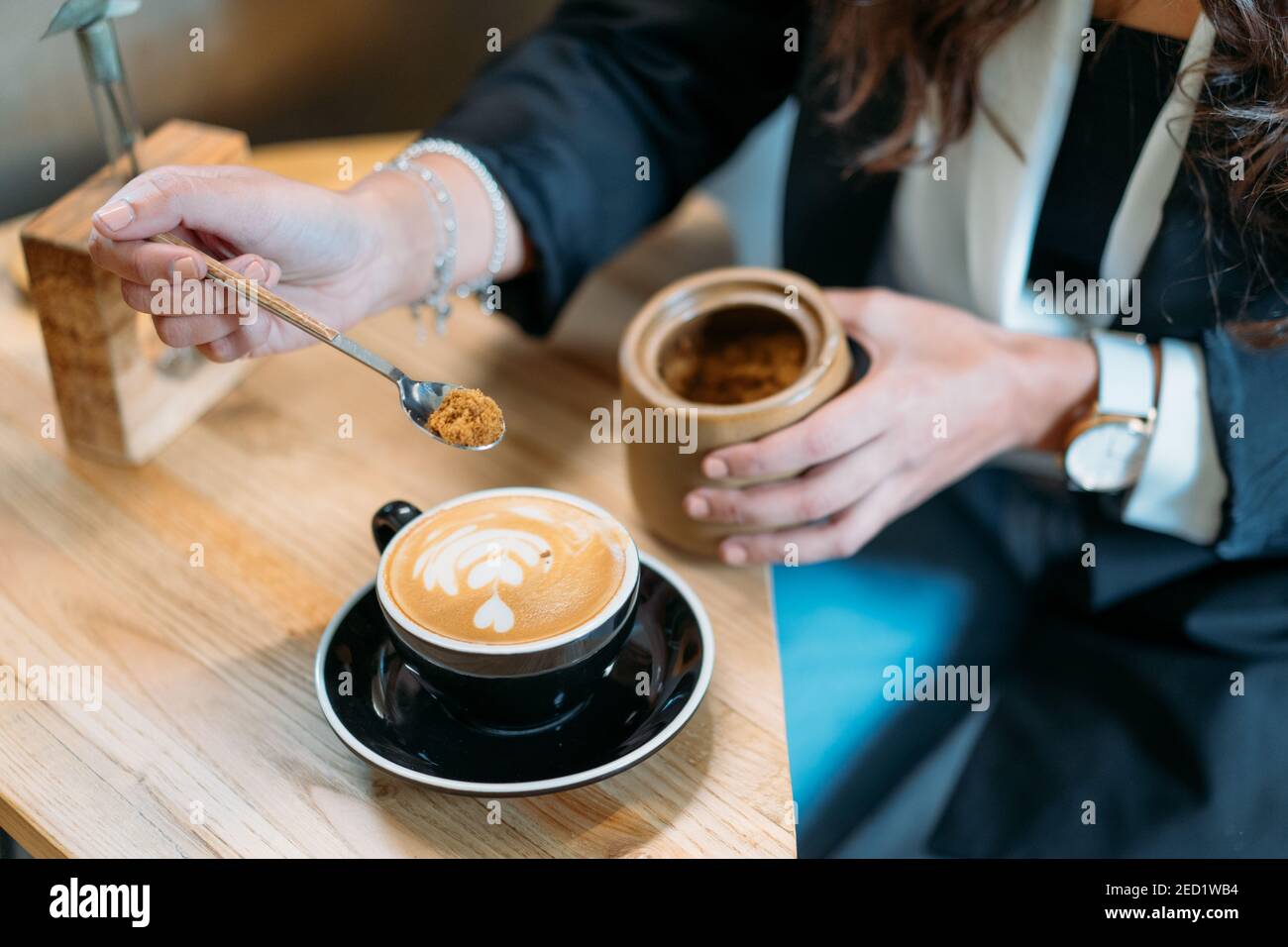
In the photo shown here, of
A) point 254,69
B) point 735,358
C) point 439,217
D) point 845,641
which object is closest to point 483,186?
point 439,217

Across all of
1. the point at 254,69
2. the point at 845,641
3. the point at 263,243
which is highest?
the point at 263,243

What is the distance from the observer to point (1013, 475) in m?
1.08

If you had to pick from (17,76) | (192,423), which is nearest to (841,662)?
(192,423)

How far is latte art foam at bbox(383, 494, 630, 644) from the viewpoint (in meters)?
0.66

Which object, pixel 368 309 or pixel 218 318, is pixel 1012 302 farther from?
pixel 218 318

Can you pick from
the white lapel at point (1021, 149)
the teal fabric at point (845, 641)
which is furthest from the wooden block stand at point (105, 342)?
the white lapel at point (1021, 149)

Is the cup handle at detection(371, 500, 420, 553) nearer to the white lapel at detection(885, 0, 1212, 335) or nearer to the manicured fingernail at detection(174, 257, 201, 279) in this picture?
the manicured fingernail at detection(174, 257, 201, 279)

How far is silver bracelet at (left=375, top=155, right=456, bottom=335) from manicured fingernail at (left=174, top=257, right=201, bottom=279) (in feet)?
0.92

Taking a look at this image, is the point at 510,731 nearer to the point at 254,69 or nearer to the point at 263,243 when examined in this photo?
the point at 263,243

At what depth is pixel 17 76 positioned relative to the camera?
4.26 feet

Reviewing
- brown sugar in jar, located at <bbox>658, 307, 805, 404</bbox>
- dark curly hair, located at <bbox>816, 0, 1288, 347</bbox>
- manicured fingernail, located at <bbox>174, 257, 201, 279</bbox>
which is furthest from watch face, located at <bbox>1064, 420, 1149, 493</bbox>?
manicured fingernail, located at <bbox>174, 257, 201, 279</bbox>

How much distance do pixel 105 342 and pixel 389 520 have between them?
0.96 ft

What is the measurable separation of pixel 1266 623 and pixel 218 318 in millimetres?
811

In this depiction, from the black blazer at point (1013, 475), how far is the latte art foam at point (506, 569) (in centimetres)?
33
